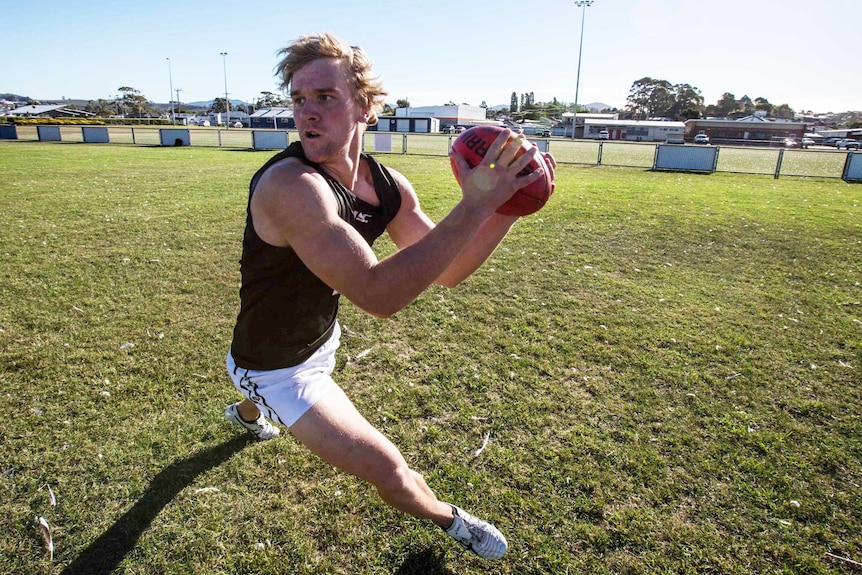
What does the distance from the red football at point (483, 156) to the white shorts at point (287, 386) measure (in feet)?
3.62

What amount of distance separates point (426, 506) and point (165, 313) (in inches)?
162

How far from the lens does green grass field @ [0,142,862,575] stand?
269 centimetres

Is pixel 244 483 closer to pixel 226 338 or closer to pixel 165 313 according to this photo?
pixel 226 338

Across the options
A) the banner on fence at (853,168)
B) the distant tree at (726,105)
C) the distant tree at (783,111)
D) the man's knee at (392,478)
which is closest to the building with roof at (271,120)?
the banner on fence at (853,168)

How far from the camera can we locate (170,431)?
3.52 meters

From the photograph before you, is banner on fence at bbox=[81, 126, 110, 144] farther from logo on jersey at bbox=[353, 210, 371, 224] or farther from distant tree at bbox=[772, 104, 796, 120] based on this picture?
distant tree at bbox=[772, 104, 796, 120]

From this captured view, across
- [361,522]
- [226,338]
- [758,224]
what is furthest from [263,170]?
[758,224]

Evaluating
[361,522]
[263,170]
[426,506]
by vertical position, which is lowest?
[361,522]

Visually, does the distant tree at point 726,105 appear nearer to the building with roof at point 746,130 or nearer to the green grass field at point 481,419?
the building with roof at point 746,130

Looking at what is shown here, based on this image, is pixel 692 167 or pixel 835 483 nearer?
pixel 835 483

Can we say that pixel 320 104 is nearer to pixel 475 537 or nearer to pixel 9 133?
pixel 475 537

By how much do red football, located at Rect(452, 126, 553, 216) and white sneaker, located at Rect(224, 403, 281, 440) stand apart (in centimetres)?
211

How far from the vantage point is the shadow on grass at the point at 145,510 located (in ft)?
8.26

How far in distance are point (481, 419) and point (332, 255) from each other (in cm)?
234
